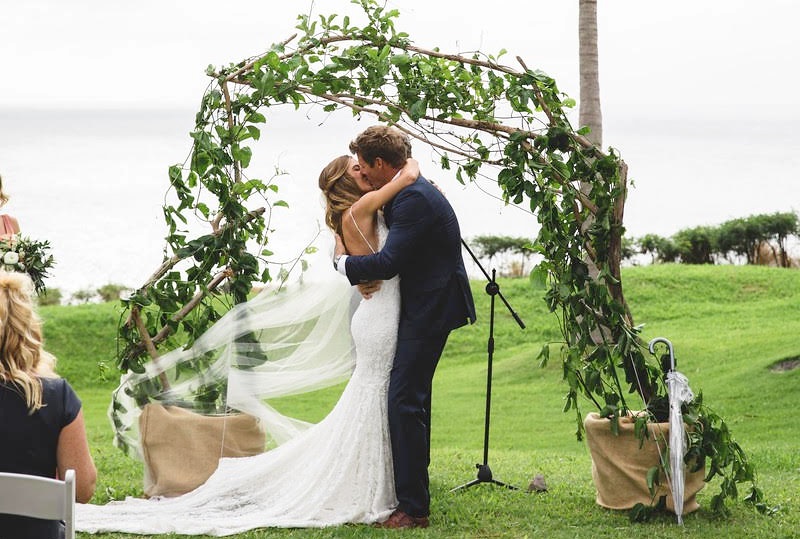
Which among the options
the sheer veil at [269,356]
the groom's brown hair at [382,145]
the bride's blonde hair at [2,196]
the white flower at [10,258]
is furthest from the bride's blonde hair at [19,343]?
the bride's blonde hair at [2,196]

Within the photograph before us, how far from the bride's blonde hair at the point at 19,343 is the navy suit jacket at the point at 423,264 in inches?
88.0

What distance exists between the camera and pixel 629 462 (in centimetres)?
577

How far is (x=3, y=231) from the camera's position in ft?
23.5

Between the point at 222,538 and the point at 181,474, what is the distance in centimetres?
86

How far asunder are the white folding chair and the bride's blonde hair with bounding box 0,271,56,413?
609mm

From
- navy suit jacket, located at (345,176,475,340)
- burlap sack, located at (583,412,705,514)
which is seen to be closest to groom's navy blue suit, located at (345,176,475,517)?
navy suit jacket, located at (345,176,475,340)

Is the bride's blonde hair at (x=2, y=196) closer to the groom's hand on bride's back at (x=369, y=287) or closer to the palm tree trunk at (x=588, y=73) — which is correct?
the groom's hand on bride's back at (x=369, y=287)

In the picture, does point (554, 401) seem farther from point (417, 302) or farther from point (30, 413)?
point (30, 413)

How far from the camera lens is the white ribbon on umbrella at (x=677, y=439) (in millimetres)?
5551

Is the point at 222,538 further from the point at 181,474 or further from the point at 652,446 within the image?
the point at 652,446

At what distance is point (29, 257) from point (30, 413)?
3.09m

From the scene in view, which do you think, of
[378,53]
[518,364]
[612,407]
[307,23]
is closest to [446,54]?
[378,53]

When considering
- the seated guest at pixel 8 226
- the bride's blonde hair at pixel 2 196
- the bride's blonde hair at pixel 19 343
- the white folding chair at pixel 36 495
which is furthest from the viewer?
the seated guest at pixel 8 226

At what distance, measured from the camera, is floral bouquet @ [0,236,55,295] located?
20.6ft
